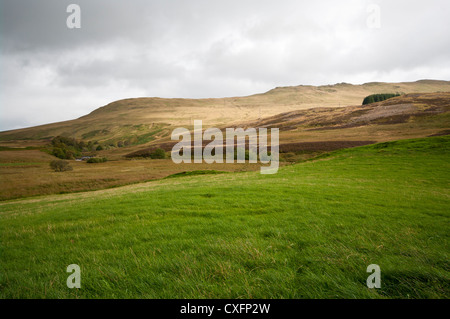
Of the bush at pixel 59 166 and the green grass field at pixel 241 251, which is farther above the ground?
the green grass field at pixel 241 251

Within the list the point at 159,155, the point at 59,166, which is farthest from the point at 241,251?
the point at 159,155

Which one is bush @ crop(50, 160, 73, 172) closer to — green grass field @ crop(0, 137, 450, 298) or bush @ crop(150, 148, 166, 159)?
bush @ crop(150, 148, 166, 159)

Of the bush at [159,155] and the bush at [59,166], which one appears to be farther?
the bush at [159,155]

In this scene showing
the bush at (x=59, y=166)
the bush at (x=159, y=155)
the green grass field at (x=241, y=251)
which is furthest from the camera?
the bush at (x=159, y=155)

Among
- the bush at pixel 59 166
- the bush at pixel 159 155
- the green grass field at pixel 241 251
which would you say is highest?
the bush at pixel 159 155

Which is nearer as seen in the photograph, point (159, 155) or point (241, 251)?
point (241, 251)

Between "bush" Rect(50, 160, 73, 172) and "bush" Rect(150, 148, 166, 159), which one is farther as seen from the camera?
"bush" Rect(150, 148, 166, 159)

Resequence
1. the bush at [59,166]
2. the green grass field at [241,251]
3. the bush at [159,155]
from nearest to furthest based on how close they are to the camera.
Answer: the green grass field at [241,251]
the bush at [59,166]
the bush at [159,155]

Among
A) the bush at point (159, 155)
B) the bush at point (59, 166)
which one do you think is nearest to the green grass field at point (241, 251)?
the bush at point (59, 166)

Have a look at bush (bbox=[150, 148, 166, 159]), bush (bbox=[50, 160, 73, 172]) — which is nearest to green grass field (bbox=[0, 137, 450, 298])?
bush (bbox=[50, 160, 73, 172])

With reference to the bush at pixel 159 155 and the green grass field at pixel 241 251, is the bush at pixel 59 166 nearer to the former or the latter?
the bush at pixel 159 155

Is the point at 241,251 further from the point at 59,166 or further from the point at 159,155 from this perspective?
the point at 159,155
